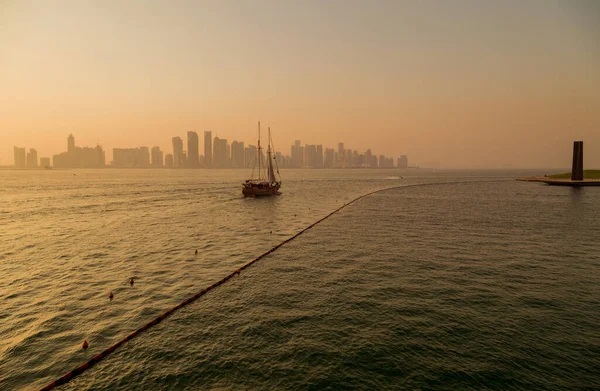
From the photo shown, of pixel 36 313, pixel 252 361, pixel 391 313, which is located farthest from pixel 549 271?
pixel 36 313

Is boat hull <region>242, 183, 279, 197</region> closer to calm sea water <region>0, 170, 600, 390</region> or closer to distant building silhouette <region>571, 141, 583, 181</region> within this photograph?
calm sea water <region>0, 170, 600, 390</region>

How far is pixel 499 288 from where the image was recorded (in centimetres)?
2233

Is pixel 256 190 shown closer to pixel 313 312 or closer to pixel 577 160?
pixel 313 312

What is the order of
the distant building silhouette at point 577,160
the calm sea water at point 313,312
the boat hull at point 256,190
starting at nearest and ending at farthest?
the calm sea water at point 313,312 < the boat hull at point 256,190 < the distant building silhouette at point 577,160

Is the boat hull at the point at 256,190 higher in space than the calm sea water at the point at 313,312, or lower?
higher

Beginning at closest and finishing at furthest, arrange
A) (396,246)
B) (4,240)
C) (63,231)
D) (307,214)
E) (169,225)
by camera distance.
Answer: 1. (396,246)
2. (4,240)
3. (63,231)
4. (169,225)
5. (307,214)

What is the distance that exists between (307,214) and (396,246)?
31213 mm

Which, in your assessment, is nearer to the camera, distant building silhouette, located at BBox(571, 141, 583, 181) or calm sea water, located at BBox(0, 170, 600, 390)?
calm sea water, located at BBox(0, 170, 600, 390)

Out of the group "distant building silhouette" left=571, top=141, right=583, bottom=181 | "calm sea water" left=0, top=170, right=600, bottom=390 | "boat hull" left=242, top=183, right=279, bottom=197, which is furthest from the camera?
"distant building silhouette" left=571, top=141, right=583, bottom=181

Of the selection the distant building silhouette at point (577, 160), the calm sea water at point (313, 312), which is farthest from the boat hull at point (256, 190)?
the distant building silhouette at point (577, 160)

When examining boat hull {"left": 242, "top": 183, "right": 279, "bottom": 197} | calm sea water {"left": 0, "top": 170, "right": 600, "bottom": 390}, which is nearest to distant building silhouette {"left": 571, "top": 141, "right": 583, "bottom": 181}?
calm sea water {"left": 0, "top": 170, "right": 600, "bottom": 390}

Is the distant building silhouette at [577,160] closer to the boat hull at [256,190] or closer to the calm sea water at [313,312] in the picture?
the calm sea water at [313,312]

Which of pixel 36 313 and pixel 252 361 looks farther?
pixel 36 313

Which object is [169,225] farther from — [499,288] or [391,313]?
[499,288]
